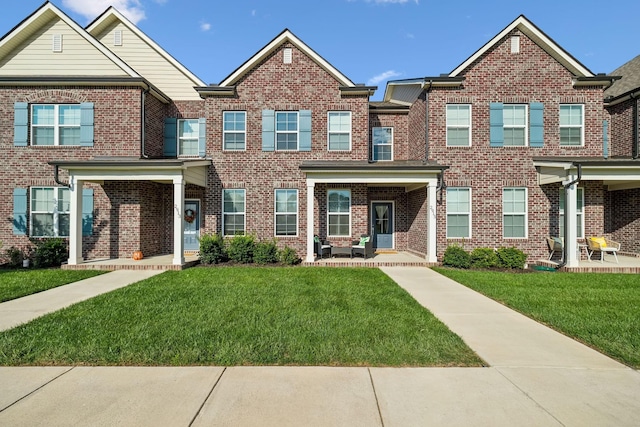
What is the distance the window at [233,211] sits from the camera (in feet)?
44.5

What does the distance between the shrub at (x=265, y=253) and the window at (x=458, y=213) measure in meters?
6.60

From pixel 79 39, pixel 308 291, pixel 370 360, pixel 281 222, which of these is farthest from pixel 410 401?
pixel 79 39

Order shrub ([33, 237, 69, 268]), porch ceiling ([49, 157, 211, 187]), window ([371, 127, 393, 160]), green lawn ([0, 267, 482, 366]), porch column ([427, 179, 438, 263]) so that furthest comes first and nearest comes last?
1. window ([371, 127, 393, 160])
2. porch column ([427, 179, 438, 263])
3. shrub ([33, 237, 69, 268])
4. porch ceiling ([49, 157, 211, 187])
5. green lawn ([0, 267, 482, 366])

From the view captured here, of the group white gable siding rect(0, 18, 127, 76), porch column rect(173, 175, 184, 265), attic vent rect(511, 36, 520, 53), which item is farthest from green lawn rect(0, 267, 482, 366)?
attic vent rect(511, 36, 520, 53)

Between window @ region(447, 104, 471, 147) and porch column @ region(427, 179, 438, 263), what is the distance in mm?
2103

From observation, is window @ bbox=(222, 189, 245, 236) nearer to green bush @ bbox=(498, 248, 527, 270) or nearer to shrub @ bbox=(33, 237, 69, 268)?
shrub @ bbox=(33, 237, 69, 268)

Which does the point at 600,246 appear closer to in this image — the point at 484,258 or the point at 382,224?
the point at 484,258

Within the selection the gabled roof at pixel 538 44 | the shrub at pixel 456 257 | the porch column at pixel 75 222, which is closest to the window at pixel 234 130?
the porch column at pixel 75 222

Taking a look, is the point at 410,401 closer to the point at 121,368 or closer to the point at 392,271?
the point at 121,368

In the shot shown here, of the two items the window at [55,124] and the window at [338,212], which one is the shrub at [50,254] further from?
the window at [338,212]

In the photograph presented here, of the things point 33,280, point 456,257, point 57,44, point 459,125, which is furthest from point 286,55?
point 33,280

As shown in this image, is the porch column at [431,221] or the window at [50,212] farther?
the window at [50,212]

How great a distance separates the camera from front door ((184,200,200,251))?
14.3 m

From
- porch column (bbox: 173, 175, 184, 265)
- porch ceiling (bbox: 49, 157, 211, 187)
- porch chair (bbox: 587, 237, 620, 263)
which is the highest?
porch ceiling (bbox: 49, 157, 211, 187)
